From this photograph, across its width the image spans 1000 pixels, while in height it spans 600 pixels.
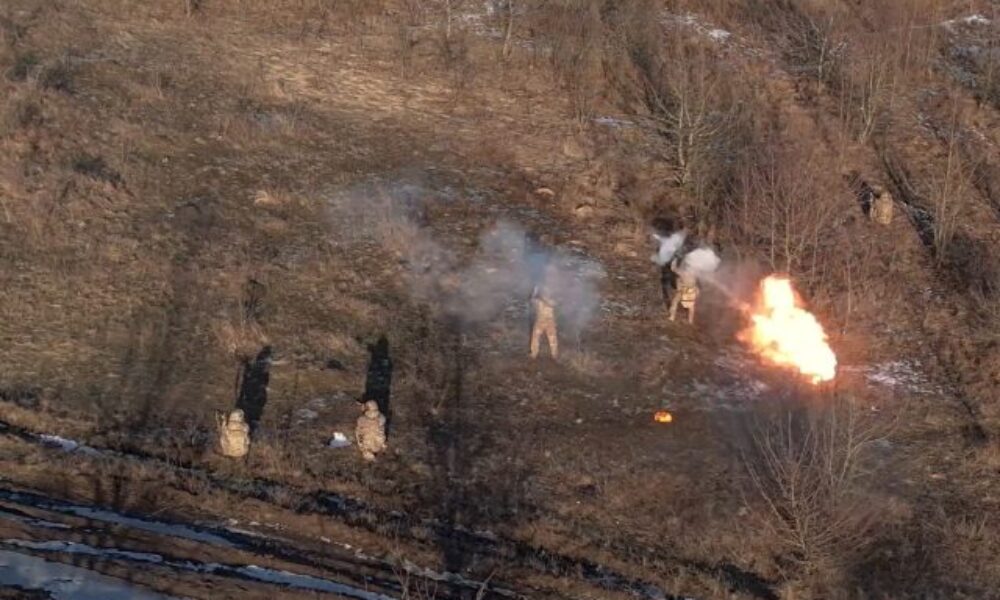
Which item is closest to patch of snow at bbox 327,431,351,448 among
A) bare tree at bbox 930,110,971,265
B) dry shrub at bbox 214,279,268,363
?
dry shrub at bbox 214,279,268,363

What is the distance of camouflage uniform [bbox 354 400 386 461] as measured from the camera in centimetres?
1539

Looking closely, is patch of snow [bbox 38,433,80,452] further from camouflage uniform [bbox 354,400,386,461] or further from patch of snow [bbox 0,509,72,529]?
camouflage uniform [bbox 354,400,386,461]

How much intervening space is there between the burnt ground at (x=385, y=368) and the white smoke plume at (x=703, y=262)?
89 centimetres

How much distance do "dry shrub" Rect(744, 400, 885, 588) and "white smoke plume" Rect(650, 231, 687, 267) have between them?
6375 mm

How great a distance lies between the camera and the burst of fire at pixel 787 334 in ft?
61.7

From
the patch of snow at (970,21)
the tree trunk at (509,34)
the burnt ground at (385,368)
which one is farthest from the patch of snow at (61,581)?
the patch of snow at (970,21)

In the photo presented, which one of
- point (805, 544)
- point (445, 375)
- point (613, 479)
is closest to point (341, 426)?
point (445, 375)

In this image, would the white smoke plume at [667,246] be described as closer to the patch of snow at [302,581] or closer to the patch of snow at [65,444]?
the patch of snow at [302,581]

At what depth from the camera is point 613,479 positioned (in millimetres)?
15773

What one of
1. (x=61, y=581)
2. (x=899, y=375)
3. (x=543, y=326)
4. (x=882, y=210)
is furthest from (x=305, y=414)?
(x=882, y=210)

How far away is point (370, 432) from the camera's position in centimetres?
1548

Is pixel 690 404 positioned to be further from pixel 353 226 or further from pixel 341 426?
pixel 353 226

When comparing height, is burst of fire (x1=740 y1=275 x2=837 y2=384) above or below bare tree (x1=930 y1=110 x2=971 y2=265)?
below

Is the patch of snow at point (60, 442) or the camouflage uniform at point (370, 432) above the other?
the camouflage uniform at point (370, 432)
